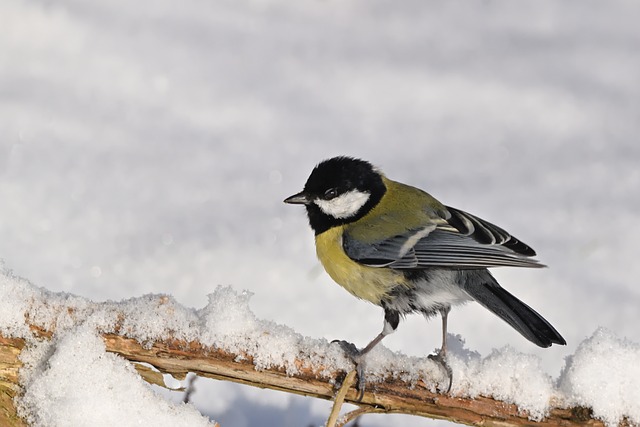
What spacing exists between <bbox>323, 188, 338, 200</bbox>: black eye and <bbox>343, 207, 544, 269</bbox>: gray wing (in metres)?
0.16

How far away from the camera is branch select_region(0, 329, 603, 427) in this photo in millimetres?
1568

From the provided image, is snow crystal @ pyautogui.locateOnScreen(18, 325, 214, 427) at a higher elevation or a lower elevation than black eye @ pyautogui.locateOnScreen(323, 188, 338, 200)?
lower

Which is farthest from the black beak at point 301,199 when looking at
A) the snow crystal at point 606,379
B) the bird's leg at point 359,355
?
the snow crystal at point 606,379

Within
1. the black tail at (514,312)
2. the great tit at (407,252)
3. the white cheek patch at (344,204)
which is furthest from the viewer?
the white cheek patch at (344,204)

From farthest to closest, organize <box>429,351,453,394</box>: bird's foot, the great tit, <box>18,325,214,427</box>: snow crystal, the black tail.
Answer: the great tit < the black tail < <box>429,351,453,394</box>: bird's foot < <box>18,325,214,427</box>: snow crystal

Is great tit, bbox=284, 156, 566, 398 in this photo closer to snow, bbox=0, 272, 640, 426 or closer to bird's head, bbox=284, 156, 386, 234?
bird's head, bbox=284, 156, 386, 234

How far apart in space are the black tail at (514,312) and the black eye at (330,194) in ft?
1.70

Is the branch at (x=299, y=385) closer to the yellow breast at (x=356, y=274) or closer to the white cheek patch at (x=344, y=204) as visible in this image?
the yellow breast at (x=356, y=274)

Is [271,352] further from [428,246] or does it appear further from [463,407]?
[428,246]

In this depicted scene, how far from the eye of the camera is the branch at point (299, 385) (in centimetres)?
157

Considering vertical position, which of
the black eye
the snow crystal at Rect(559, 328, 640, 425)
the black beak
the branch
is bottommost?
the branch

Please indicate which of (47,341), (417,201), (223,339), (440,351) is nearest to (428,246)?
(417,201)

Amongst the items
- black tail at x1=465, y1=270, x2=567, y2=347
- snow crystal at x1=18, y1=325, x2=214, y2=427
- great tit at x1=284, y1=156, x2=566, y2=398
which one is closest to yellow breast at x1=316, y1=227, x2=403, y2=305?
great tit at x1=284, y1=156, x2=566, y2=398

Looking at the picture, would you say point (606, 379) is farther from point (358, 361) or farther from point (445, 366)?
point (358, 361)
